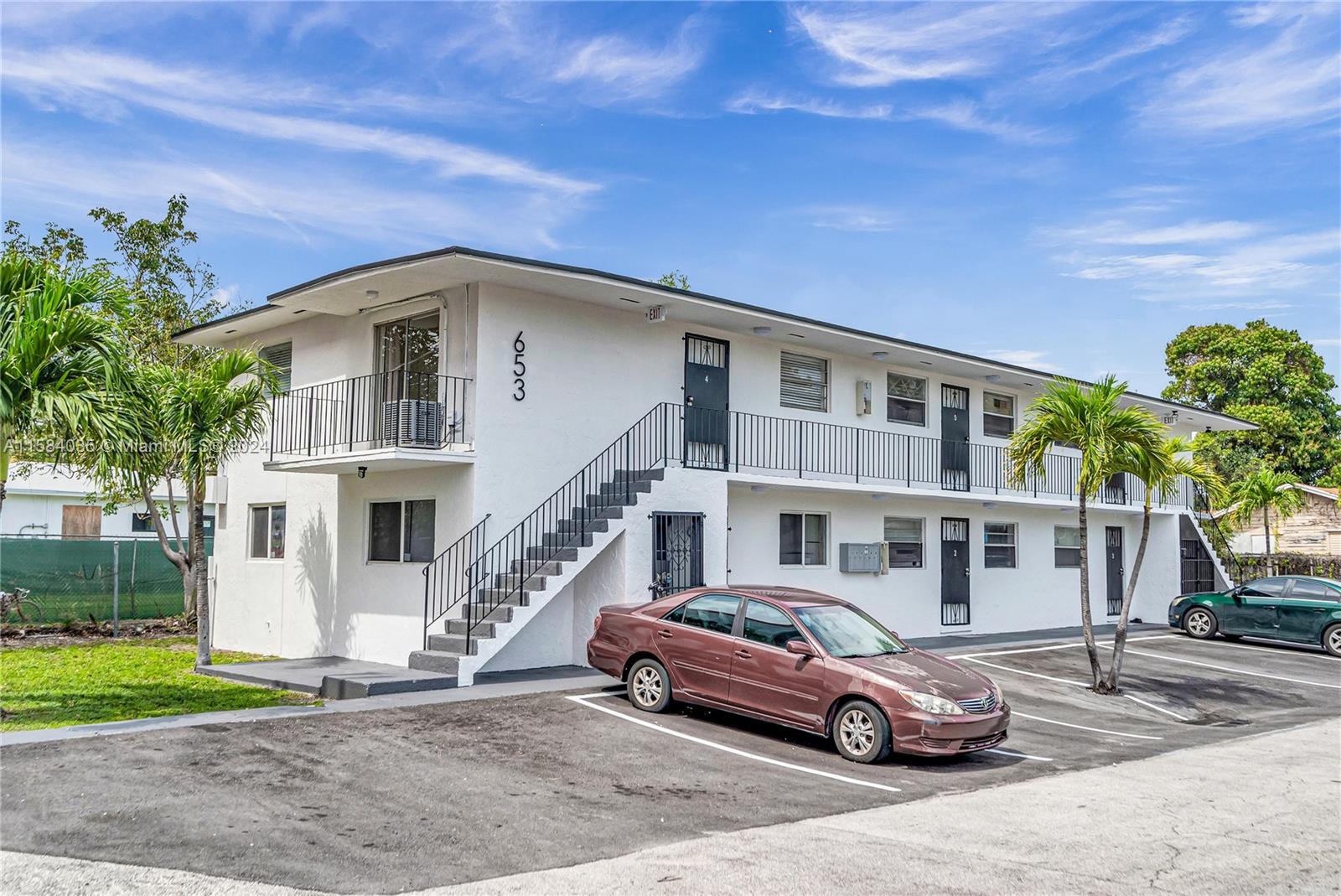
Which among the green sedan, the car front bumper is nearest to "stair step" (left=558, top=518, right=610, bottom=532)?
the car front bumper

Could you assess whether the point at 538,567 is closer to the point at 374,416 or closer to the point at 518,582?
the point at 518,582

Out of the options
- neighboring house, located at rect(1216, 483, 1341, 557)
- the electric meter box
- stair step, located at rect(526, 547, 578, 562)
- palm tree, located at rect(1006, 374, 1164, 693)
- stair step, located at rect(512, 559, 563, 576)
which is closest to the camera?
stair step, located at rect(512, 559, 563, 576)

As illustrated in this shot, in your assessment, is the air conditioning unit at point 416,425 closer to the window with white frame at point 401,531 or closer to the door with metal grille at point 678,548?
the window with white frame at point 401,531

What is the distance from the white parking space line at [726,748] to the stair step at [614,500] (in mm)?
2960

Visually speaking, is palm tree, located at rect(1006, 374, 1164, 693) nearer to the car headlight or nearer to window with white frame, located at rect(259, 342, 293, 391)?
the car headlight

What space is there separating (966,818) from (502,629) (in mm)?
6745

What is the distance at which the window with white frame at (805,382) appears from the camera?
18.5m

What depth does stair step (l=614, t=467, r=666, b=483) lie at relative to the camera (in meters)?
14.8

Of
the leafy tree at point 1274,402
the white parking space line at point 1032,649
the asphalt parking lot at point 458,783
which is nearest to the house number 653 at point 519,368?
the asphalt parking lot at point 458,783

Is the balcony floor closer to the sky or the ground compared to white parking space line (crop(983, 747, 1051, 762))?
closer to the sky

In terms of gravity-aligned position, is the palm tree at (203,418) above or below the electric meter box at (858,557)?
above

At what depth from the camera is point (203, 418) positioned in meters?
13.9

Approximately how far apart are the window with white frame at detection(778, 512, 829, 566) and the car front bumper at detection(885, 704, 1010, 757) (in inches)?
322

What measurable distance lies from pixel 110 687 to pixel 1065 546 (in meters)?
19.1
